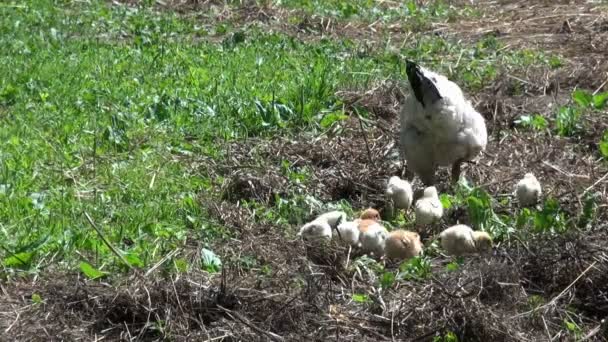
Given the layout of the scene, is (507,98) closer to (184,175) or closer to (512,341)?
(184,175)

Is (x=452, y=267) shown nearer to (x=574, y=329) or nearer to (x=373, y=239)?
(x=373, y=239)

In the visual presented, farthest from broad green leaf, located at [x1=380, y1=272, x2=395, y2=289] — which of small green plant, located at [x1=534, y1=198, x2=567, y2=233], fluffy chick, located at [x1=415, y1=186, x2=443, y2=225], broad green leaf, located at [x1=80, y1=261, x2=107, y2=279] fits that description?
broad green leaf, located at [x1=80, y1=261, x2=107, y2=279]

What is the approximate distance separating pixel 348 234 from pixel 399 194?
2.05ft

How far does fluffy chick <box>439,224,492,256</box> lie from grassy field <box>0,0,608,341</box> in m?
0.07

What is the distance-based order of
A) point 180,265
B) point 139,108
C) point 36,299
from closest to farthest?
1. point 36,299
2. point 180,265
3. point 139,108

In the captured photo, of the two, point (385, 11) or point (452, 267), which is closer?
point (452, 267)

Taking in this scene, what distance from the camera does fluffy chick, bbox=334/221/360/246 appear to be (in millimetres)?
5086

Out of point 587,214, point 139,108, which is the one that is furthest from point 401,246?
point 139,108

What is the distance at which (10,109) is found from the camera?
757 centimetres

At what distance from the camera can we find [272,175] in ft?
20.2

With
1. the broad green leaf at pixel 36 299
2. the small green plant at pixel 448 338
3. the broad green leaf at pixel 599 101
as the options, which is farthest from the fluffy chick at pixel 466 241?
the broad green leaf at pixel 599 101

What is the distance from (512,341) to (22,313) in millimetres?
1846

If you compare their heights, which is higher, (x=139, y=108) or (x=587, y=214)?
(x=587, y=214)

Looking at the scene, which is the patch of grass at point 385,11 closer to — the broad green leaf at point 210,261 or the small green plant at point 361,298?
the broad green leaf at point 210,261
